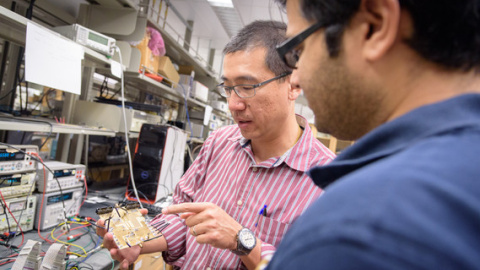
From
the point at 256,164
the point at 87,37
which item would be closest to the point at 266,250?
the point at 256,164

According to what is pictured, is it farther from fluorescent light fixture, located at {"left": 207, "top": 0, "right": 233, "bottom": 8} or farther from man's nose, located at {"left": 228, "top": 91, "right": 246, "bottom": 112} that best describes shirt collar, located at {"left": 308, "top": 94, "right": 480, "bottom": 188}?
fluorescent light fixture, located at {"left": 207, "top": 0, "right": 233, "bottom": 8}

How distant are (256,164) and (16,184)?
48.0 inches

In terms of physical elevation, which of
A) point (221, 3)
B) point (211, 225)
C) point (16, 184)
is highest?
point (221, 3)

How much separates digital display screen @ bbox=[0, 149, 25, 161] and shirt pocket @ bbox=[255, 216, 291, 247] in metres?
1.24

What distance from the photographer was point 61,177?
5.15 feet

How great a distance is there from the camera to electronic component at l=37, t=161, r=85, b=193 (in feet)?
4.86

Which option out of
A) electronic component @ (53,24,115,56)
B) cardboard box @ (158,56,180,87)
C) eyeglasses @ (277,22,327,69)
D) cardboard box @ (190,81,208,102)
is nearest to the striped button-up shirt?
eyeglasses @ (277,22,327,69)

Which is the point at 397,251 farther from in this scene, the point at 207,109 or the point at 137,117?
the point at 207,109

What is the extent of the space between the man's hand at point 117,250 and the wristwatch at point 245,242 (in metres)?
0.42

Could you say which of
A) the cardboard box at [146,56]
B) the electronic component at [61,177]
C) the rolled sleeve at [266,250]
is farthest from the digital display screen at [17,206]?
the rolled sleeve at [266,250]

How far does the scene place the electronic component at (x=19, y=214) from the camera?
1.30 metres

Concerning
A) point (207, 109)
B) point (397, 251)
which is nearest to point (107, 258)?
point (397, 251)

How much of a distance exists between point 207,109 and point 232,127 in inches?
81.6

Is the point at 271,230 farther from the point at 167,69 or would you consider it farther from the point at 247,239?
the point at 167,69
